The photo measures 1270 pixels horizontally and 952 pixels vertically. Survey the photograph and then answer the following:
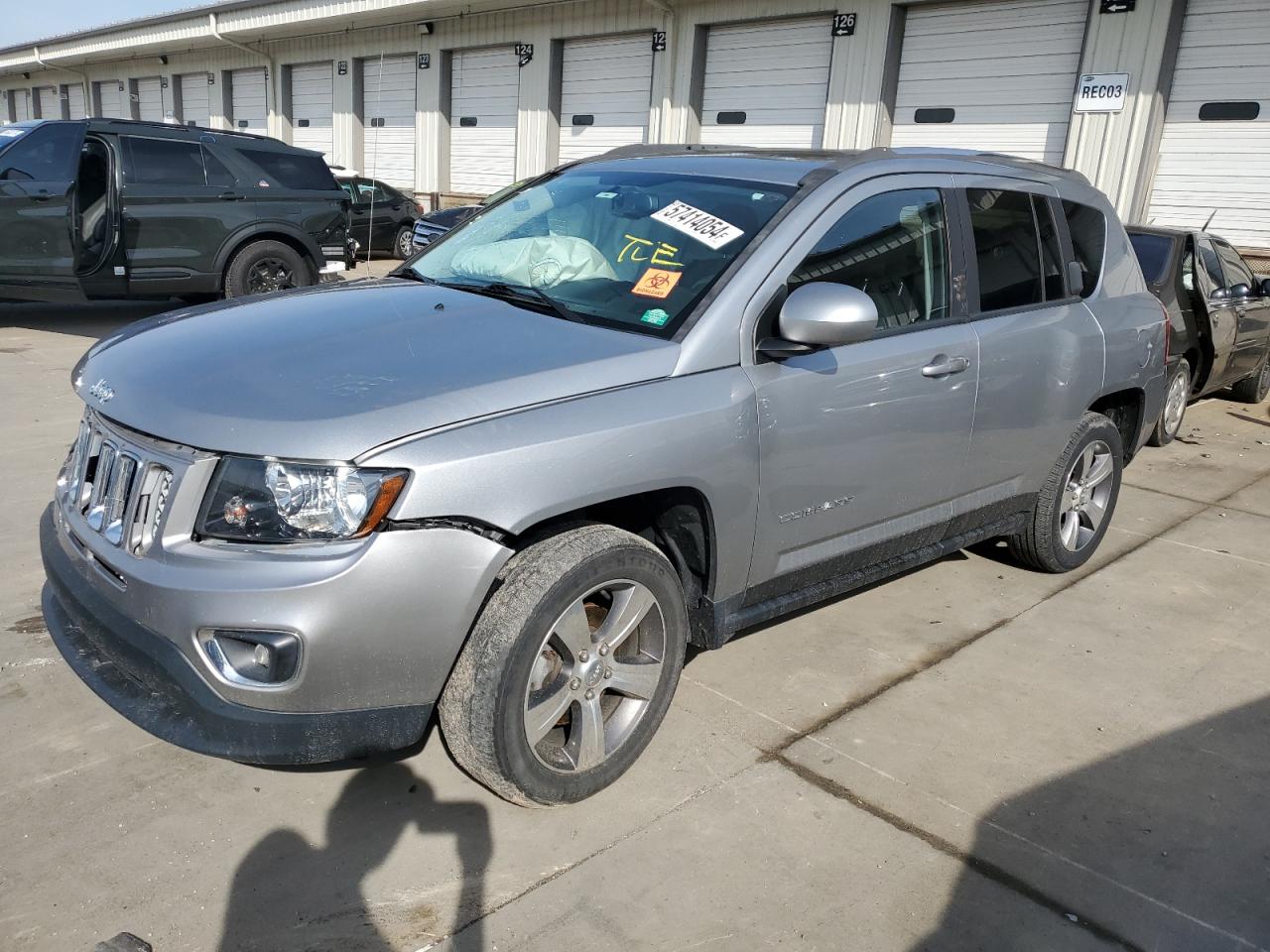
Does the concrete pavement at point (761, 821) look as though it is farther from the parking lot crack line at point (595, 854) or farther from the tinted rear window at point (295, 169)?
the tinted rear window at point (295, 169)

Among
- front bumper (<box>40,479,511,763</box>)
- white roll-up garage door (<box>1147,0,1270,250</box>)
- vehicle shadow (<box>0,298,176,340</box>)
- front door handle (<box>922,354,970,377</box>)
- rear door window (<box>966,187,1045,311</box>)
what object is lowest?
vehicle shadow (<box>0,298,176,340</box>)

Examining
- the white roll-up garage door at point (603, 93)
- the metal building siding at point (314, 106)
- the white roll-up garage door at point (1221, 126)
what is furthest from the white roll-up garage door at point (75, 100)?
the white roll-up garage door at point (1221, 126)

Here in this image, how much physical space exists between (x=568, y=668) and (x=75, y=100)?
123 ft

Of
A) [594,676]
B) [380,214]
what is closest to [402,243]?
[380,214]

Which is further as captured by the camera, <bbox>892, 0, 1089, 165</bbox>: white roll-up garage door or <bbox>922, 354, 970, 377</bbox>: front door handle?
<bbox>892, 0, 1089, 165</bbox>: white roll-up garage door

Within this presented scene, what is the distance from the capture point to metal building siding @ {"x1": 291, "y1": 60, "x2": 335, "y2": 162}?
76.0 feet

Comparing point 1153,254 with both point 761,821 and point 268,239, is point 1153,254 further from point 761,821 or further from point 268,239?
point 268,239

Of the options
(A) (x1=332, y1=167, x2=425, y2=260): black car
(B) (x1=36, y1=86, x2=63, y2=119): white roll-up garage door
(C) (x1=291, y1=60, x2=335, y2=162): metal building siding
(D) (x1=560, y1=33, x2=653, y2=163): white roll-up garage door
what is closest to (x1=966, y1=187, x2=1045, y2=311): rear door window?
(A) (x1=332, y1=167, x2=425, y2=260): black car

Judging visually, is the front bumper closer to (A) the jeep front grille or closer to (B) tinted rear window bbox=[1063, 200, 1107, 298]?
(A) the jeep front grille

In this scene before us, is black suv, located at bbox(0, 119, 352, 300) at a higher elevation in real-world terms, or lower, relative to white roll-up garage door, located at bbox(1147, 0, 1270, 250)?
lower

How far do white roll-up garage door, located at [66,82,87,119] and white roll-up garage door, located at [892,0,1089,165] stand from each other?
2939 cm

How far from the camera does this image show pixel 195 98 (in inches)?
1089

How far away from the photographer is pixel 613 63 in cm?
1716

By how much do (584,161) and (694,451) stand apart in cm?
193
